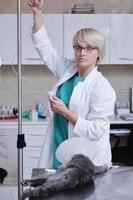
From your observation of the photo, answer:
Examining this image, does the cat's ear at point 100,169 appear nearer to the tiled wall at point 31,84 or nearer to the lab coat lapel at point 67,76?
the lab coat lapel at point 67,76

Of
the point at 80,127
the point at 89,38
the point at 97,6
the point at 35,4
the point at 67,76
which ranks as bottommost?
the point at 80,127

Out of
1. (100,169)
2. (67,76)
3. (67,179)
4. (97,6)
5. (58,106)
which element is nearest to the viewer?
(67,179)

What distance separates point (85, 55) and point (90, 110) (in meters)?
0.25

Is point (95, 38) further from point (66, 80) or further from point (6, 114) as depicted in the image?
point (6, 114)

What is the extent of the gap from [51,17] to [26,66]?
0.62m

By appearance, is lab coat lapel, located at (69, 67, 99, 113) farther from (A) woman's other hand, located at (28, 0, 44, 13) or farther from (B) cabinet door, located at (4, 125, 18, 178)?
(B) cabinet door, located at (4, 125, 18, 178)

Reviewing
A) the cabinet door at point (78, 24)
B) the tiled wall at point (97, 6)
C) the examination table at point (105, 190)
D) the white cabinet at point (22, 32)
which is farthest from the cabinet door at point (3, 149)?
the examination table at point (105, 190)

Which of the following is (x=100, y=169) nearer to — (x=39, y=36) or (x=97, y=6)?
(x=39, y=36)

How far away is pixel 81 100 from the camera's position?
1.78 metres

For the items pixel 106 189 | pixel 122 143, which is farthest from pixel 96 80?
pixel 122 143

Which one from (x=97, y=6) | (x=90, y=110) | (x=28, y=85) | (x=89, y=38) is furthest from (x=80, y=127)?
(x=97, y=6)

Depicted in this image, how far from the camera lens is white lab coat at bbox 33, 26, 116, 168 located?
1681mm

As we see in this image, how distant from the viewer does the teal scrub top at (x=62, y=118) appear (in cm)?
182

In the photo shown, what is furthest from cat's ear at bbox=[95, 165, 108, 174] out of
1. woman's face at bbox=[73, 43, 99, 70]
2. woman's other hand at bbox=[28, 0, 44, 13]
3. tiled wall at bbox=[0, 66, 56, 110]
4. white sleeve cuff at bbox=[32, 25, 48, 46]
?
tiled wall at bbox=[0, 66, 56, 110]
